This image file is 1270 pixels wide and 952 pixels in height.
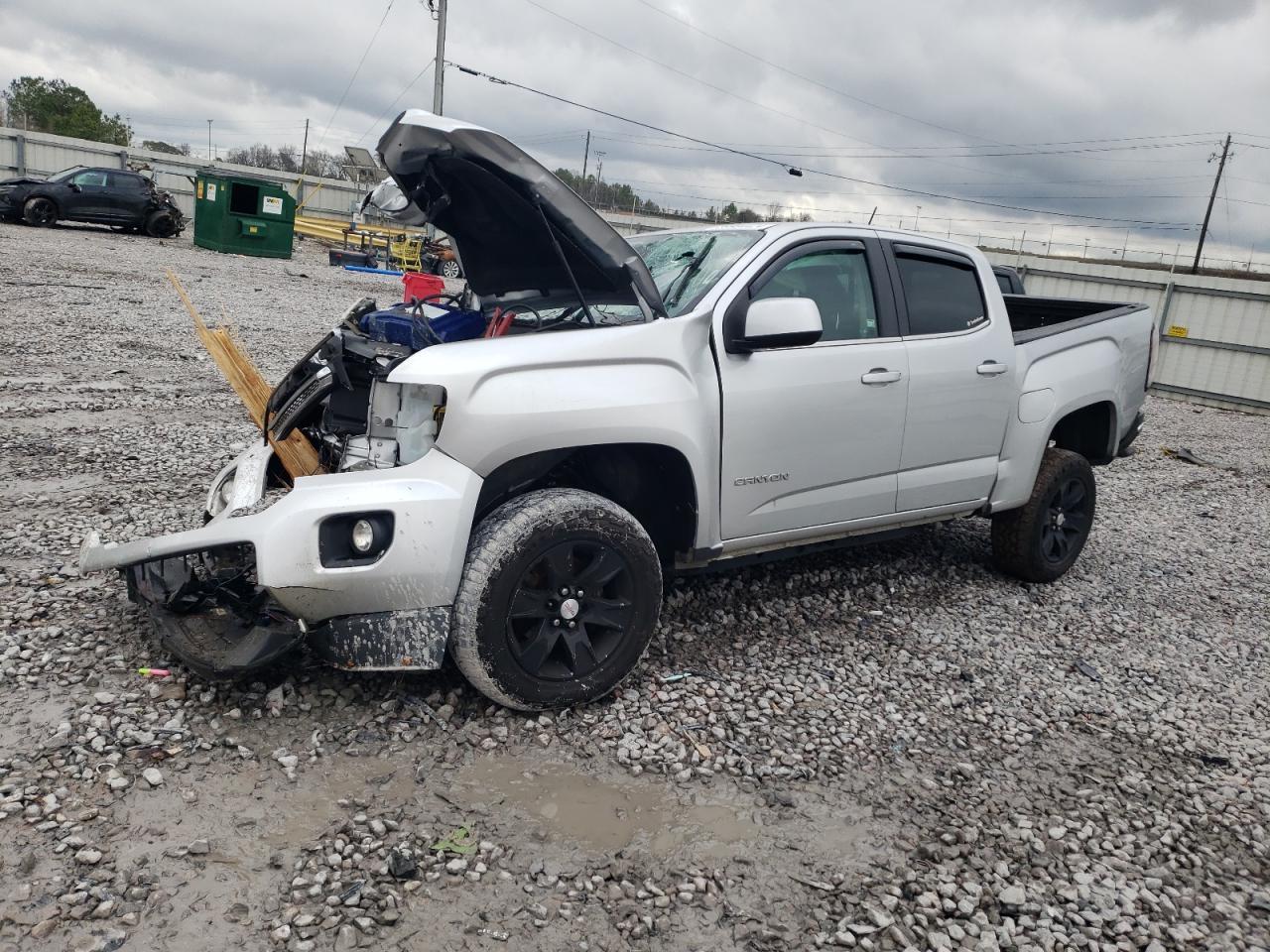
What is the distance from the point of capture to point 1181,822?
10.4 ft

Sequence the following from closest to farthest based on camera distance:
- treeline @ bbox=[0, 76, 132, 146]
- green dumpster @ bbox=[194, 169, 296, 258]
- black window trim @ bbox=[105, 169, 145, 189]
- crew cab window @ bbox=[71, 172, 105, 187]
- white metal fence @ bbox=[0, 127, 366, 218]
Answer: crew cab window @ bbox=[71, 172, 105, 187] < black window trim @ bbox=[105, 169, 145, 189] < green dumpster @ bbox=[194, 169, 296, 258] < white metal fence @ bbox=[0, 127, 366, 218] < treeline @ bbox=[0, 76, 132, 146]

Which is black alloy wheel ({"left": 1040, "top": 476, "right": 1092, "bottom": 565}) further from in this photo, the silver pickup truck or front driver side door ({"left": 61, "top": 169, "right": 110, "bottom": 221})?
front driver side door ({"left": 61, "top": 169, "right": 110, "bottom": 221})

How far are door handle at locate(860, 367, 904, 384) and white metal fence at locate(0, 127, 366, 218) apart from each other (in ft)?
74.5

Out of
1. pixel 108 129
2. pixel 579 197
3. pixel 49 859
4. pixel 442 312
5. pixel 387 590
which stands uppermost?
pixel 108 129

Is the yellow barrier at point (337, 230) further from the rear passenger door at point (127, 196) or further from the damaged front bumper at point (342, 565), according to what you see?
the damaged front bumper at point (342, 565)

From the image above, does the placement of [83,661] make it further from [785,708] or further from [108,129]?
[108,129]

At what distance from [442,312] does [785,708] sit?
7.25 feet

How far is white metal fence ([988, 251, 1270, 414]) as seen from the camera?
17375 millimetres

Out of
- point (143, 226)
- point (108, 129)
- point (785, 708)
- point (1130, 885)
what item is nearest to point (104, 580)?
point (785, 708)

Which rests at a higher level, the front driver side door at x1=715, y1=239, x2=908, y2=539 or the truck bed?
the truck bed

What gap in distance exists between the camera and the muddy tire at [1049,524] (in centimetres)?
523

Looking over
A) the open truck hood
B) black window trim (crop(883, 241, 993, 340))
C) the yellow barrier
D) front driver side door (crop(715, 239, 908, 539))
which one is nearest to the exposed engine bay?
the open truck hood

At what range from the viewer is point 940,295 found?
4707 mm

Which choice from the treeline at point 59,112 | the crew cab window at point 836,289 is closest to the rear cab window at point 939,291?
the crew cab window at point 836,289
